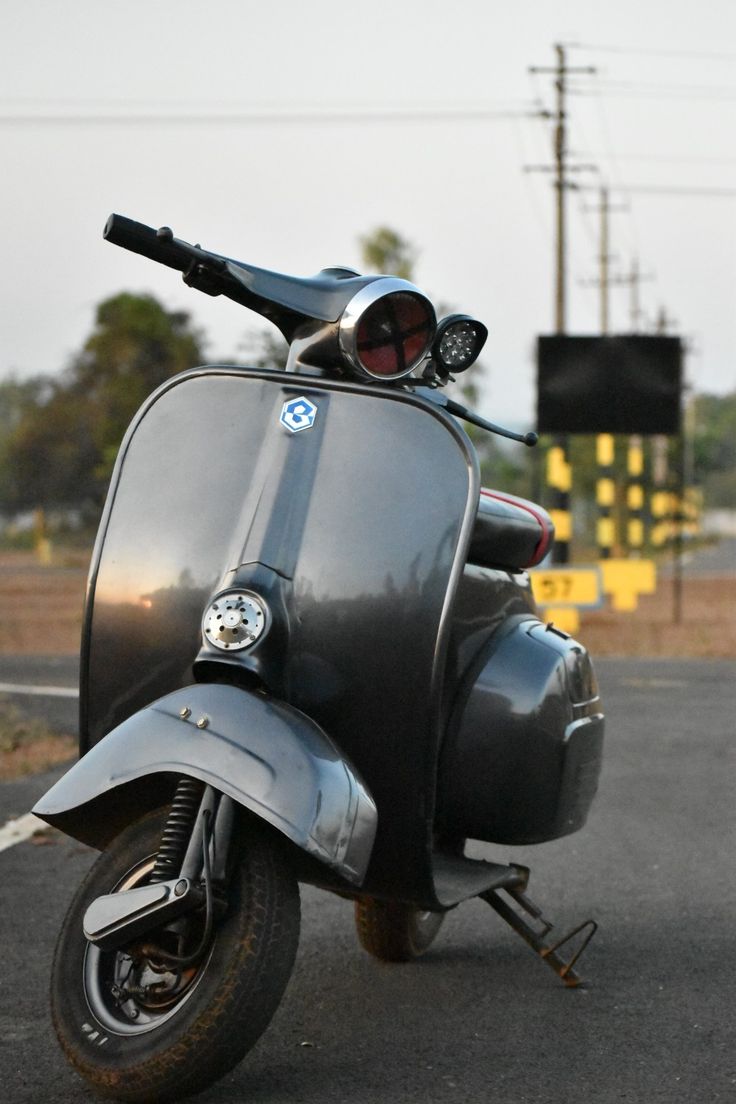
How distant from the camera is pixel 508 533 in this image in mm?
3885

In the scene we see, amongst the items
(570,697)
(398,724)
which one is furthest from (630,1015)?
(398,724)

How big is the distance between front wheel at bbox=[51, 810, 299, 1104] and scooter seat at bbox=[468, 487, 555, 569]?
963mm

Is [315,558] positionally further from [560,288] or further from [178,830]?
[560,288]

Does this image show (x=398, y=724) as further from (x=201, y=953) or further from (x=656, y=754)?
(x=656, y=754)

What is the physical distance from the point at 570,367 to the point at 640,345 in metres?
0.80

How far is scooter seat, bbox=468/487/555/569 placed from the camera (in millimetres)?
3793

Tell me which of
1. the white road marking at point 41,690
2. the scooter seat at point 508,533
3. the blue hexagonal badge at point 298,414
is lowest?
the white road marking at point 41,690

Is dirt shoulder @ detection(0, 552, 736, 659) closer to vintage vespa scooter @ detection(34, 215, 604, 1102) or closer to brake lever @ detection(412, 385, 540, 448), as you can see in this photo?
brake lever @ detection(412, 385, 540, 448)

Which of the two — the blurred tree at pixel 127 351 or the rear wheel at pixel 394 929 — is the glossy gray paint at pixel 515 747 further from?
the blurred tree at pixel 127 351

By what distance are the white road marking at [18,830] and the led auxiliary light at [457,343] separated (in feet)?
9.29

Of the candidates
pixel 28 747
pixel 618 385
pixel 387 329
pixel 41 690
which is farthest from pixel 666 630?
pixel 387 329

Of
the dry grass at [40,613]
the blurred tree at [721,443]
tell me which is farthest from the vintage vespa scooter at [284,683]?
the blurred tree at [721,443]

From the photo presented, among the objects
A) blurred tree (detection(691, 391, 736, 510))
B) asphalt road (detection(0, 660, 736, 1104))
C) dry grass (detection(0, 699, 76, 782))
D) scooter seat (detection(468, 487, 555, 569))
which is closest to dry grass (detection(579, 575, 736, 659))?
dry grass (detection(0, 699, 76, 782))

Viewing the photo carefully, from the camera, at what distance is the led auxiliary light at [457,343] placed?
147 inches
